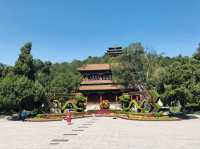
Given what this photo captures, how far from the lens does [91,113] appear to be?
44125 mm

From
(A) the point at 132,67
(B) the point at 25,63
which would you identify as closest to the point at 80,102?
(B) the point at 25,63

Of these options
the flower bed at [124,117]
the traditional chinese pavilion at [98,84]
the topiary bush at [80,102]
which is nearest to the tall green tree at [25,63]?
the flower bed at [124,117]

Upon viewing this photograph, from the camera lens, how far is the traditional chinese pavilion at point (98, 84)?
2343 inches

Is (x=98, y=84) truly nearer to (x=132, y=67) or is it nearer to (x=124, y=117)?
(x=132, y=67)

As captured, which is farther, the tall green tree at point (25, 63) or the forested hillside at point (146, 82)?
the tall green tree at point (25, 63)

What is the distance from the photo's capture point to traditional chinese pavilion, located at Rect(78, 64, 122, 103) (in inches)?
2343

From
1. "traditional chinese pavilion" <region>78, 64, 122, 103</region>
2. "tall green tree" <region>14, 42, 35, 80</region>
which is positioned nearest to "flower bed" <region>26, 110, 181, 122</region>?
"tall green tree" <region>14, 42, 35, 80</region>

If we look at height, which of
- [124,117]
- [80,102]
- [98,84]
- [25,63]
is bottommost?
[124,117]

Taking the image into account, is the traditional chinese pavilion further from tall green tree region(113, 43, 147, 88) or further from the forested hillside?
the forested hillside

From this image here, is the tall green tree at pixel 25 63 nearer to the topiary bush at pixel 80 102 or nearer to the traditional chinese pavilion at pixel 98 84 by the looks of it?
the topiary bush at pixel 80 102

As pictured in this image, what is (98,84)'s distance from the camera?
60.7 metres

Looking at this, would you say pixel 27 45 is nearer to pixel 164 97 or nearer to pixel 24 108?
pixel 24 108

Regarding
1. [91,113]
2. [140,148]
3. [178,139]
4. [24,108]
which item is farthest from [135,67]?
[140,148]

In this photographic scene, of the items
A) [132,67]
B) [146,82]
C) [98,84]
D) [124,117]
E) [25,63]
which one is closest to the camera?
[124,117]
